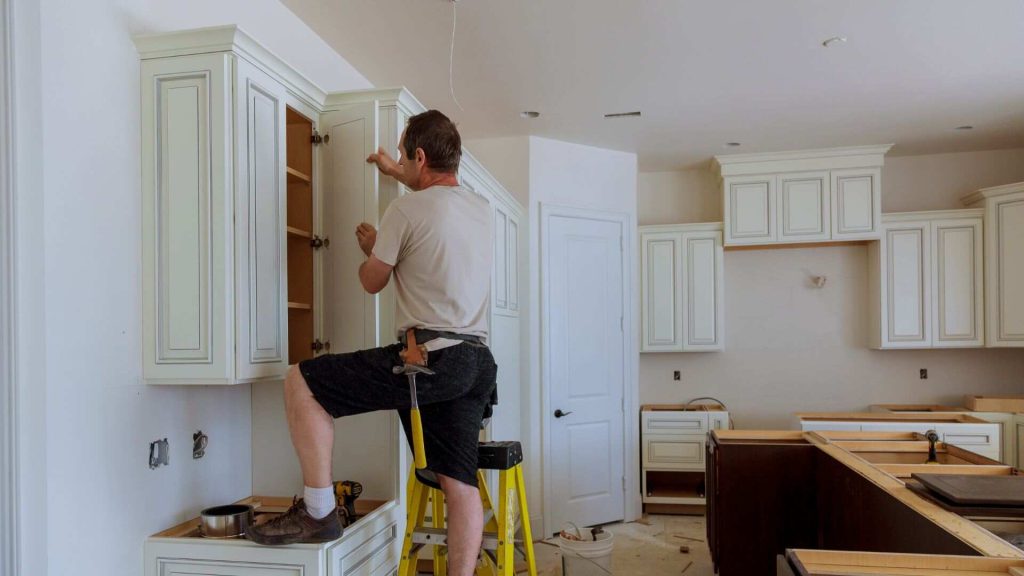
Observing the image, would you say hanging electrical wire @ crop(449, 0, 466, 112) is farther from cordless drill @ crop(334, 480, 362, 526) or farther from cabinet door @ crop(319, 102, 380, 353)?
cordless drill @ crop(334, 480, 362, 526)

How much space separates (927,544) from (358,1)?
279 cm

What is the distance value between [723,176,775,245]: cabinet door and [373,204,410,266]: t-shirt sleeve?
400 centimetres

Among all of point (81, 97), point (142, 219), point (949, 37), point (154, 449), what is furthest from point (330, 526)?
point (949, 37)

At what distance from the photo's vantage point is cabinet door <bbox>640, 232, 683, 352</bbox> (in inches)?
221

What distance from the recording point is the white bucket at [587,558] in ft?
11.8

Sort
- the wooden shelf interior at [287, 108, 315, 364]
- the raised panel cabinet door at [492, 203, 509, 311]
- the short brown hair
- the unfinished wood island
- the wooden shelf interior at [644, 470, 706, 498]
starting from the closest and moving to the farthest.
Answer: the short brown hair → the wooden shelf interior at [287, 108, 315, 364] → the unfinished wood island → the raised panel cabinet door at [492, 203, 509, 311] → the wooden shelf interior at [644, 470, 706, 498]

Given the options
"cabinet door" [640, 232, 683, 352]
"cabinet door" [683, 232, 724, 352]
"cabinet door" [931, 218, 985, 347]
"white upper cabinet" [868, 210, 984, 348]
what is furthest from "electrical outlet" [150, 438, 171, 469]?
"cabinet door" [931, 218, 985, 347]

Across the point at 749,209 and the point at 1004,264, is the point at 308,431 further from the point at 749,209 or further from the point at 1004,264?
the point at 1004,264

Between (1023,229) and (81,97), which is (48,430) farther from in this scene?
(1023,229)

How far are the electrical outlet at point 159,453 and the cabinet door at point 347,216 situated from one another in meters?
0.61

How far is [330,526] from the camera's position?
78.2 inches

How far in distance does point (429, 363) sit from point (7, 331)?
3.41ft

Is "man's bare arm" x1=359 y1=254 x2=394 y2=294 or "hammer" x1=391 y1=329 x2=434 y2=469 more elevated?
"man's bare arm" x1=359 y1=254 x2=394 y2=294

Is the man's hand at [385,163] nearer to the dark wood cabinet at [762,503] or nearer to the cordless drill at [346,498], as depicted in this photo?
the cordless drill at [346,498]
